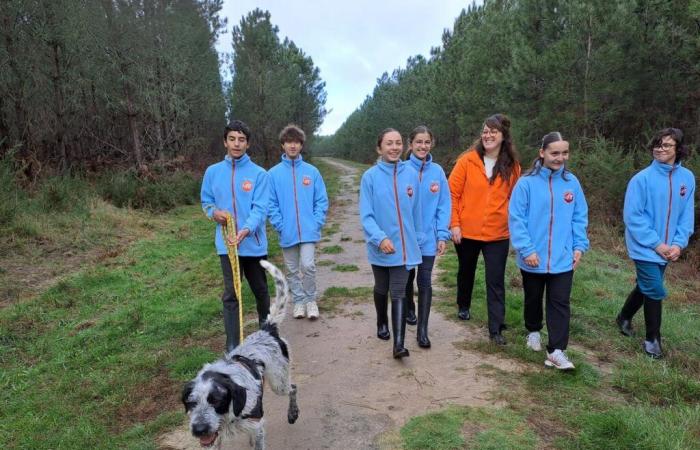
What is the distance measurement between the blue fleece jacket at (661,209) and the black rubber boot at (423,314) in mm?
2012

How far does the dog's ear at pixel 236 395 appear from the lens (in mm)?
2471

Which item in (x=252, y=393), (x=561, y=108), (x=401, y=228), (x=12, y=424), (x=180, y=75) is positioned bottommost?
(x=12, y=424)

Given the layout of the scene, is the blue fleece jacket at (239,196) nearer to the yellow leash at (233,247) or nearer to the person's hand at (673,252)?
the yellow leash at (233,247)

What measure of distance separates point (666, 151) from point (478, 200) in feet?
5.66

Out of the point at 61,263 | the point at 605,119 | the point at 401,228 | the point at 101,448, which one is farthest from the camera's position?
the point at 605,119

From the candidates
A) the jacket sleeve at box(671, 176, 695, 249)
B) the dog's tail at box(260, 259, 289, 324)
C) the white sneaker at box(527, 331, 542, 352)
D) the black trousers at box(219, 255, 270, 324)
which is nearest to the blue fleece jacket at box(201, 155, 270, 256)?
the black trousers at box(219, 255, 270, 324)

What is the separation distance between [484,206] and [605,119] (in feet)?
40.5

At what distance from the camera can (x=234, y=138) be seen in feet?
13.5

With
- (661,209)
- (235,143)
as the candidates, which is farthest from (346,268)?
(661,209)

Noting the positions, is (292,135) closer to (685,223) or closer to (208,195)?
(208,195)

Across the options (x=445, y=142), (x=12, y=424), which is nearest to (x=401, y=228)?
(x=12, y=424)

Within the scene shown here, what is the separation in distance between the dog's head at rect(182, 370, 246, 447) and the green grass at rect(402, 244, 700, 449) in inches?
49.3

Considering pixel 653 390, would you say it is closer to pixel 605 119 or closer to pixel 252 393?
pixel 252 393

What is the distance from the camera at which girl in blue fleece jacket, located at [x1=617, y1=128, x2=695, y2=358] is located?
422 centimetres
